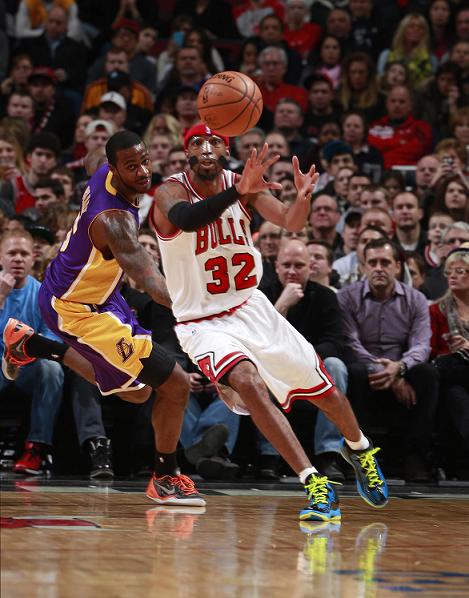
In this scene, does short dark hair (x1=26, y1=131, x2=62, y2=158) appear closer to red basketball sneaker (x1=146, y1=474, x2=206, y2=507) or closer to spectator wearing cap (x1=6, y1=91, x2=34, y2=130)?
spectator wearing cap (x1=6, y1=91, x2=34, y2=130)

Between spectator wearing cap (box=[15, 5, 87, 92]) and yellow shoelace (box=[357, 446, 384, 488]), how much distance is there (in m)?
8.46

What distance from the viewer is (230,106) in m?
5.41

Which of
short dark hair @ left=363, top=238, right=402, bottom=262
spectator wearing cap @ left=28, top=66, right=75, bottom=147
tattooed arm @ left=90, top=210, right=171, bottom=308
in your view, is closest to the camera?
tattooed arm @ left=90, top=210, right=171, bottom=308

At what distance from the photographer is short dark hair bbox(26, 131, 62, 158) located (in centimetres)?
1015

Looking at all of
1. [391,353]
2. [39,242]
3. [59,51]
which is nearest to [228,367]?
[391,353]

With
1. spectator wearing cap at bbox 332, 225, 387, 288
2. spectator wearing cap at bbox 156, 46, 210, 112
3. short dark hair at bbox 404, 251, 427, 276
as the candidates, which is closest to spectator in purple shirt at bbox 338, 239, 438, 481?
spectator wearing cap at bbox 332, 225, 387, 288

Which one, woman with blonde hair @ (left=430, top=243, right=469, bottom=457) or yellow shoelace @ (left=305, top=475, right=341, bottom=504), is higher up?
woman with blonde hair @ (left=430, top=243, right=469, bottom=457)

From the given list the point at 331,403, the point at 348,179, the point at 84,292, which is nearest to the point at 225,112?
the point at 84,292

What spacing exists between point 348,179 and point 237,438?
335 centimetres

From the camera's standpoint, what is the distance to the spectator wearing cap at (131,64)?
12875 mm

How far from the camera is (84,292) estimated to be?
559 centimetres

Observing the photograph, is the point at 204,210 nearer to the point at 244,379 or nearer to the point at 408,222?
the point at 244,379

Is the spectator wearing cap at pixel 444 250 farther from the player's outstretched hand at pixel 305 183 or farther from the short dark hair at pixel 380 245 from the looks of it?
the player's outstretched hand at pixel 305 183

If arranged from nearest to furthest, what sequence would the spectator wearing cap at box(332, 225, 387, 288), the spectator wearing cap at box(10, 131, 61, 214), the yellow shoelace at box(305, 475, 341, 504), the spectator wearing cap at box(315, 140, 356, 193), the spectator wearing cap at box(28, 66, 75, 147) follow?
the yellow shoelace at box(305, 475, 341, 504) → the spectator wearing cap at box(332, 225, 387, 288) → the spectator wearing cap at box(10, 131, 61, 214) → the spectator wearing cap at box(315, 140, 356, 193) → the spectator wearing cap at box(28, 66, 75, 147)
